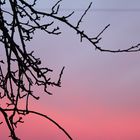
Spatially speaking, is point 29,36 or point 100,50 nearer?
point 100,50

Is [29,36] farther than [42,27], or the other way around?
[29,36]

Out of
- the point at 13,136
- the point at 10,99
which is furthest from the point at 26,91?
the point at 13,136

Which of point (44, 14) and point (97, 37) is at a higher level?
point (44, 14)

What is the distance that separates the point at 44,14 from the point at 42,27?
121 mm

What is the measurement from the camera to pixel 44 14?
3.41 metres

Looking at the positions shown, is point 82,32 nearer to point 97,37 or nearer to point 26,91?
point 97,37

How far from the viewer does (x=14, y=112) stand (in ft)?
8.79

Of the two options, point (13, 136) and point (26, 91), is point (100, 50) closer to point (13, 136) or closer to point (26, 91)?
point (26, 91)

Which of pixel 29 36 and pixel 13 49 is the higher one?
pixel 29 36

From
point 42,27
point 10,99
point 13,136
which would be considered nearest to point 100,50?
point 42,27

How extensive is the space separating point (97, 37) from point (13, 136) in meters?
1.28

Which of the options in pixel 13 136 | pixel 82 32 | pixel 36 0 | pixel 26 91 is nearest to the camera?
pixel 13 136

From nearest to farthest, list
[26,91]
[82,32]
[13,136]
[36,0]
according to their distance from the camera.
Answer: [13,136] → [26,91] → [82,32] → [36,0]

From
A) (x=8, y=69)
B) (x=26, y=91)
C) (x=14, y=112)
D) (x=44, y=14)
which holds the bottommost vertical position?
(x=14, y=112)
